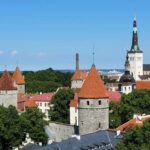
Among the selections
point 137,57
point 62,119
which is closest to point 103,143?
point 62,119

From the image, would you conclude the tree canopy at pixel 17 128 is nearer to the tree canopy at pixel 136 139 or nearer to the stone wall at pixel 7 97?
the stone wall at pixel 7 97

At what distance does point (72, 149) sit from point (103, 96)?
9384 mm

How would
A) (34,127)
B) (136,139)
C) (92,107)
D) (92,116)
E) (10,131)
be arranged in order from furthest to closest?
(92,107) < (92,116) < (34,127) < (10,131) < (136,139)

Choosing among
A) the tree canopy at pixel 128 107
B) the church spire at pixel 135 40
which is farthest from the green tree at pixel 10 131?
the church spire at pixel 135 40

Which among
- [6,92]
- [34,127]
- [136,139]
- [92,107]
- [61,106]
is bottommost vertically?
[34,127]

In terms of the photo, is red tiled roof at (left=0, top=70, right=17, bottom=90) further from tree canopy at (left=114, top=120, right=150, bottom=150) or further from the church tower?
the church tower

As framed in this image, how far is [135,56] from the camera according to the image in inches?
4523

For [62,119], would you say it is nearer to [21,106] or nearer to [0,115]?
[21,106]

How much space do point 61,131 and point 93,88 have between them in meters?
8.04

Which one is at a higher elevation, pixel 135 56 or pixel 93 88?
pixel 135 56

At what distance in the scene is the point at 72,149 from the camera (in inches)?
1416

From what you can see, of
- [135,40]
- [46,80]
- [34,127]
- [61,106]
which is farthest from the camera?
[46,80]

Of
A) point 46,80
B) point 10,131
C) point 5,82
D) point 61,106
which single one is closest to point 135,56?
point 46,80

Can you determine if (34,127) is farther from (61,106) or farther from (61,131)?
(61,106)
